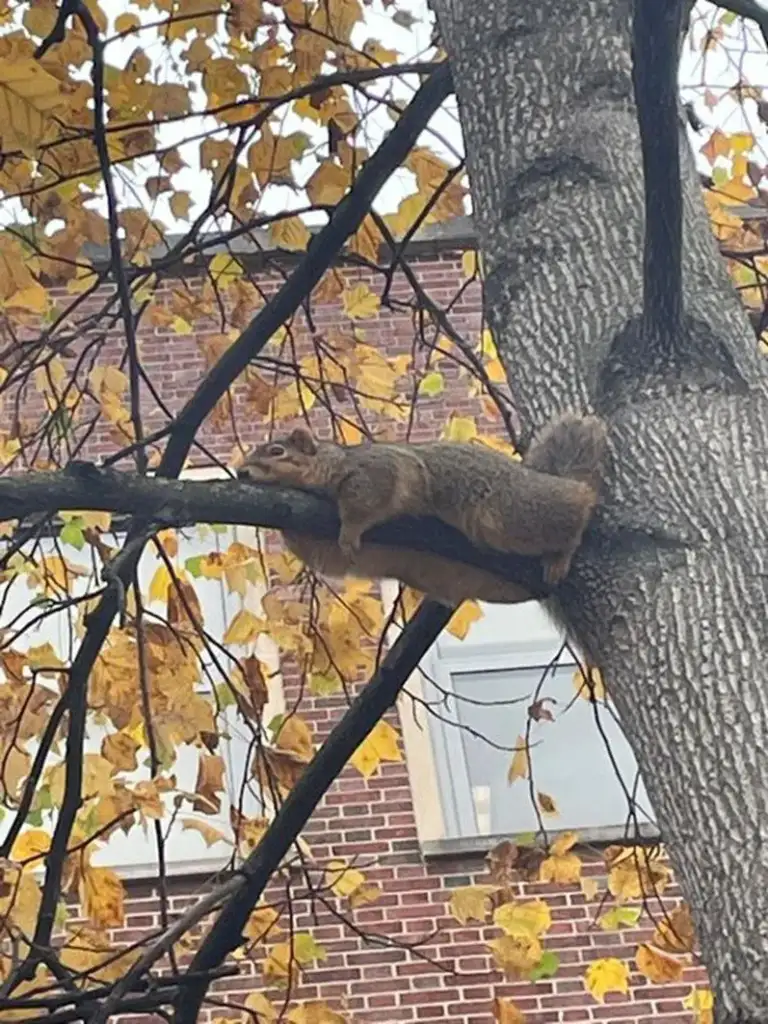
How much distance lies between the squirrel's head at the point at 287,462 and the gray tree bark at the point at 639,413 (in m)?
0.69

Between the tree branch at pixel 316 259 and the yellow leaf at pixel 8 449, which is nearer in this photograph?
the tree branch at pixel 316 259

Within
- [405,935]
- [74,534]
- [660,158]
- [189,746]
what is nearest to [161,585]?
[74,534]

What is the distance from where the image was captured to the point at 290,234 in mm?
3893

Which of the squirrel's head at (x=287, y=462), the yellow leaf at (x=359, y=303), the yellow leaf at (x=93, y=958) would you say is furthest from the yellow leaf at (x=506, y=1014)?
the yellow leaf at (x=359, y=303)

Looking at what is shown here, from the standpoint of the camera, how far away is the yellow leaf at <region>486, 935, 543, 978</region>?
3438 mm

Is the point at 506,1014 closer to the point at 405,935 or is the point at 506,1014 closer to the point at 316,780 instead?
the point at 316,780

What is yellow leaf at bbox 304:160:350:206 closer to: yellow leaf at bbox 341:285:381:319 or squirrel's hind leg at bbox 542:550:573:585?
yellow leaf at bbox 341:285:381:319

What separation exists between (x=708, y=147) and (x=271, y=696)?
123 inches

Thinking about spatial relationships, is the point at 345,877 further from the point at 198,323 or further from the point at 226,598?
the point at 198,323

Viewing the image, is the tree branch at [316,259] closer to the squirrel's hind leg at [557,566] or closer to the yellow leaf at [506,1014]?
the squirrel's hind leg at [557,566]

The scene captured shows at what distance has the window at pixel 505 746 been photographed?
6.16 metres

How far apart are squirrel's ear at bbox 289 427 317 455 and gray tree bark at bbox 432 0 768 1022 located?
0.71m

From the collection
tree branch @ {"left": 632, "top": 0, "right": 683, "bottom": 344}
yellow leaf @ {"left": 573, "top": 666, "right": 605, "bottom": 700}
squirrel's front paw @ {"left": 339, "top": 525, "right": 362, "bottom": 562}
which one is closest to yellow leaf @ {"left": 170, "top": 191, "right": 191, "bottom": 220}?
yellow leaf @ {"left": 573, "top": 666, "right": 605, "bottom": 700}

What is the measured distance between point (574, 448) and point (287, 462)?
→ 3.18 ft
